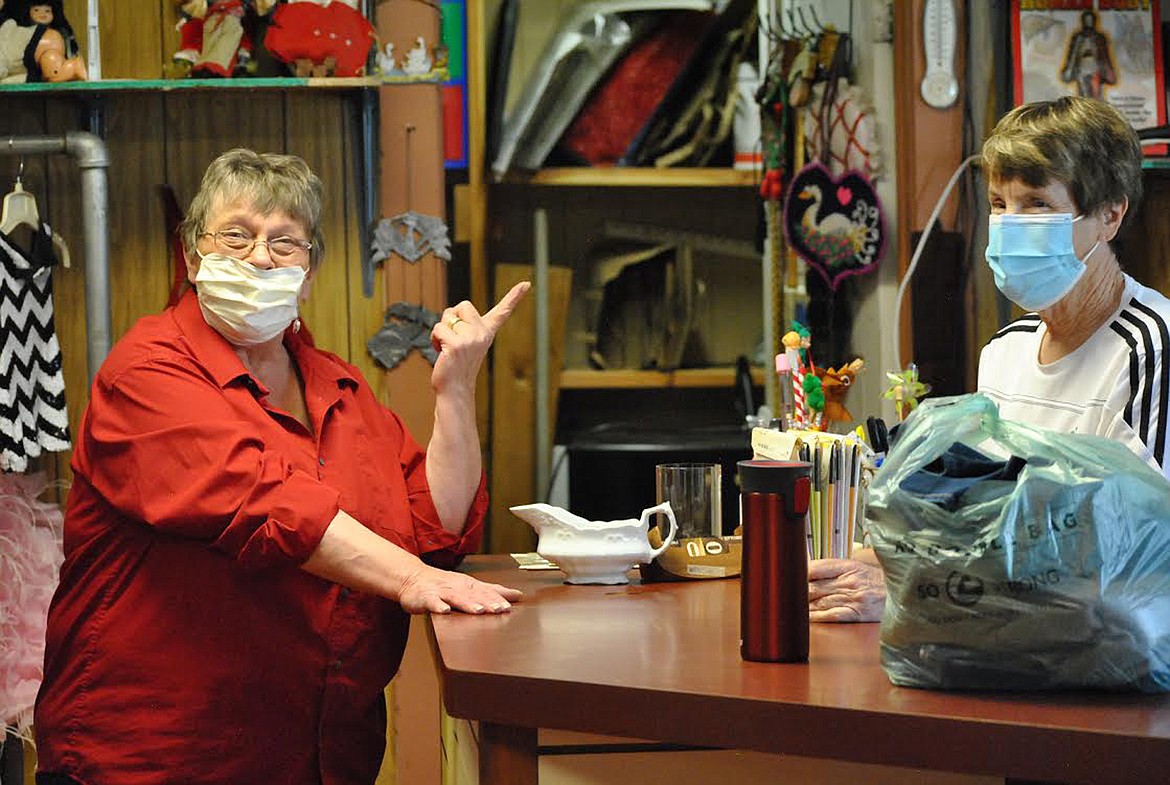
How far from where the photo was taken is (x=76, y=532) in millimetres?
2012

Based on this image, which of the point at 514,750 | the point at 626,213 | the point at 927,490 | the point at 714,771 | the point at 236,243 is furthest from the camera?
the point at 626,213

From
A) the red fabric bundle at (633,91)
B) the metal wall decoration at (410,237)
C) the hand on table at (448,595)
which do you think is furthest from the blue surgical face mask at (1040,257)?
the red fabric bundle at (633,91)

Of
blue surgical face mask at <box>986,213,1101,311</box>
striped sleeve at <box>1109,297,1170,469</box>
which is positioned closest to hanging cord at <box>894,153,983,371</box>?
blue surgical face mask at <box>986,213,1101,311</box>

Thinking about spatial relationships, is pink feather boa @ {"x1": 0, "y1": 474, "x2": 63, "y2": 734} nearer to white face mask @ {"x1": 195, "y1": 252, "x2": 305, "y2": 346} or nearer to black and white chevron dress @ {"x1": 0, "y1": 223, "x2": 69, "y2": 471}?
black and white chevron dress @ {"x1": 0, "y1": 223, "x2": 69, "y2": 471}

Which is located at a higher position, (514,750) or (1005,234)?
(1005,234)

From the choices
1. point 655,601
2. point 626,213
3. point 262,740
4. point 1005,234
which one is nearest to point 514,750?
point 655,601

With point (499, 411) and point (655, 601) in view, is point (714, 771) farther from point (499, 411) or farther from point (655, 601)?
point (499, 411)

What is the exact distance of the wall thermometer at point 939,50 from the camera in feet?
10.2

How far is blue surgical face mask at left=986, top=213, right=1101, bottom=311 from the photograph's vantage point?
2.00 m

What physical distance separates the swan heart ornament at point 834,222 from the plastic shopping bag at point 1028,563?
1.92 metres

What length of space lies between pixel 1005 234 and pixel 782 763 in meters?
0.88

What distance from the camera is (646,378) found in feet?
14.6

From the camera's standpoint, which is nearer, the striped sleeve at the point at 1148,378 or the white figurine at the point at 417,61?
the striped sleeve at the point at 1148,378

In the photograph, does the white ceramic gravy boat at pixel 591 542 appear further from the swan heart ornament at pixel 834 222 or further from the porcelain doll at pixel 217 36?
the porcelain doll at pixel 217 36
